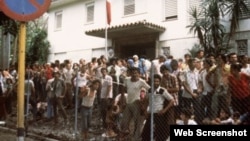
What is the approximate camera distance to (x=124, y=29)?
58.9 ft

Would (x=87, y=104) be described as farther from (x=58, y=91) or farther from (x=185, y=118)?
(x=185, y=118)

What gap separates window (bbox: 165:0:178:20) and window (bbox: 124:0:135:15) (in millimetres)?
2048

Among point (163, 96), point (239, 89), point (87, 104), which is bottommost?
point (87, 104)

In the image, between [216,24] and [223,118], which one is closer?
[223,118]

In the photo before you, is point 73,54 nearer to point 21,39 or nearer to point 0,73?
point 0,73

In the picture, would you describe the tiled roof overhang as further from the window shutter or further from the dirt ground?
the dirt ground

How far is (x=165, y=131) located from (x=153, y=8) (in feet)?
37.9

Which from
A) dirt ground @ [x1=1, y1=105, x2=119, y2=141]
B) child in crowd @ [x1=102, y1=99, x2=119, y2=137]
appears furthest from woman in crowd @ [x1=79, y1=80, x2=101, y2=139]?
child in crowd @ [x1=102, y1=99, x2=119, y2=137]

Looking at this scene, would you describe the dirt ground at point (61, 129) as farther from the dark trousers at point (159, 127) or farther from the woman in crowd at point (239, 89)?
the woman in crowd at point (239, 89)

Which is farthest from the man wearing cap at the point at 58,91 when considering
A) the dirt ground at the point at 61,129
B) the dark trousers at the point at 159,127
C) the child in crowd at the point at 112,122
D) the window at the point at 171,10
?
the window at the point at 171,10

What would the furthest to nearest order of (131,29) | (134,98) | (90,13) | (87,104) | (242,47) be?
(90,13), (131,29), (242,47), (87,104), (134,98)

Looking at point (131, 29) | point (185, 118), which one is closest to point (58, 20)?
point (131, 29)

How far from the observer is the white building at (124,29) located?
17.6 m

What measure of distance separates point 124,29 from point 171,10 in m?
2.32
